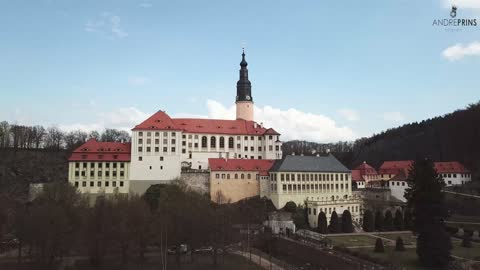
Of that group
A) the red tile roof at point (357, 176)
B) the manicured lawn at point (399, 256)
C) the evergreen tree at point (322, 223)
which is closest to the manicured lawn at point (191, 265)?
the manicured lawn at point (399, 256)

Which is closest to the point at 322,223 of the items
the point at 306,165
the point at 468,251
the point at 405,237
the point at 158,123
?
the point at 405,237

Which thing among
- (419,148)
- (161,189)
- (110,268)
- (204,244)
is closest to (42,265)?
(110,268)

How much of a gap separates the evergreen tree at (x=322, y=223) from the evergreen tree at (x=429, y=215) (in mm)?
16802

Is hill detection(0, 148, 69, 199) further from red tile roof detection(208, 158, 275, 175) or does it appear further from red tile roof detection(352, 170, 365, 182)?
red tile roof detection(352, 170, 365, 182)

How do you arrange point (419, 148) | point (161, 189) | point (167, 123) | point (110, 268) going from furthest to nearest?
point (419, 148) → point (167, 123) → point (161, 189) → point (110, 268)

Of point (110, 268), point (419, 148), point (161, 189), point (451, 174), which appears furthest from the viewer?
point (419, 148)

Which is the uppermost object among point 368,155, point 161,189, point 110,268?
point 368,155

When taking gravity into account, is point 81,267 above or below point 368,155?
below

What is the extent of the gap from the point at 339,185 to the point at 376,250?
90.2 feet

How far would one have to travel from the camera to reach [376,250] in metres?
41.0

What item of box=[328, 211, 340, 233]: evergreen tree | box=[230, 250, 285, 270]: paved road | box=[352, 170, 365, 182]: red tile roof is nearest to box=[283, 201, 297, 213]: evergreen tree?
box=[328, 211, 340, 233]: evergreen tree

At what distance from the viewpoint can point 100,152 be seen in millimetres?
67000

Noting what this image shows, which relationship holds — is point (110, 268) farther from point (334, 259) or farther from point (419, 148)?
point (419, 148)

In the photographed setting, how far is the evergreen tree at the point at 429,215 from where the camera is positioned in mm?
35938
